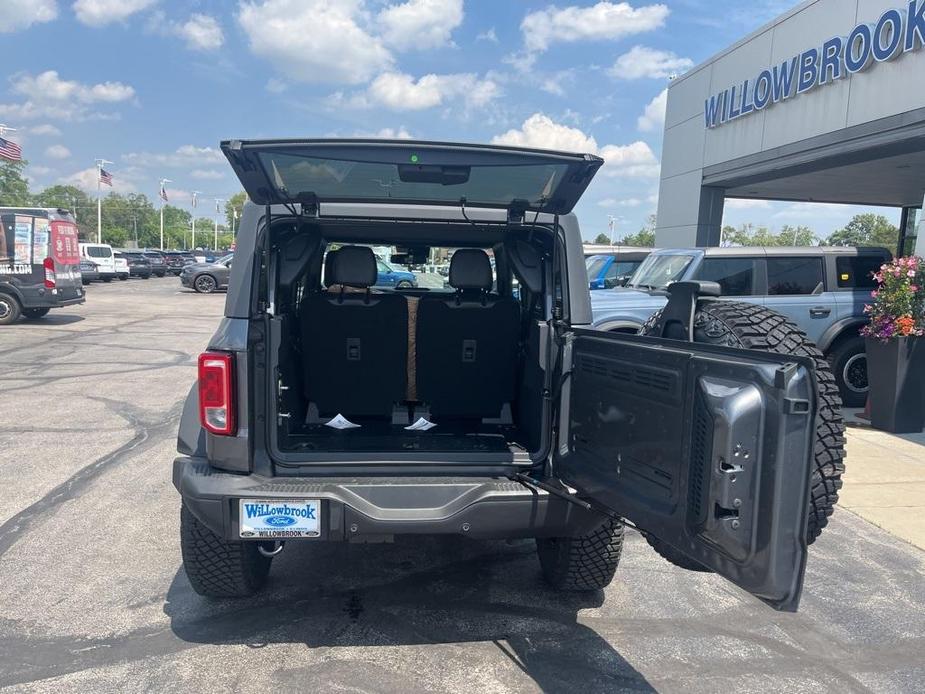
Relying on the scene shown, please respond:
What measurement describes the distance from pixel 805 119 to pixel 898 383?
20.8 feet

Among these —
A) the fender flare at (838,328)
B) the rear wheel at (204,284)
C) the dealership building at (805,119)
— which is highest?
the dealership building at (805,119)

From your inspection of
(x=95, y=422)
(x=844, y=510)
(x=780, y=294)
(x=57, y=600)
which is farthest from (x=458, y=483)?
(x=780, y=294)

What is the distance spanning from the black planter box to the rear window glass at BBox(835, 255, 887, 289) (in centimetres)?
137

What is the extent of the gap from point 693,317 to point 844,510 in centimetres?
332

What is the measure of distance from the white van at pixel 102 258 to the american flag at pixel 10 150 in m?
4.66

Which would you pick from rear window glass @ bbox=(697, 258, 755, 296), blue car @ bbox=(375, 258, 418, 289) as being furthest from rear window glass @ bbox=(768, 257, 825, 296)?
blue car @ bbox=(375, 258, 418, 289)

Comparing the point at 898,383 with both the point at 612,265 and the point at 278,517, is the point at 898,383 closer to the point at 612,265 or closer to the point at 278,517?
the point at 278,517

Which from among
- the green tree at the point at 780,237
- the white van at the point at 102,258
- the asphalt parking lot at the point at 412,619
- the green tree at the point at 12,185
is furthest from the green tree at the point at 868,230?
the green tree at the point at 12,185

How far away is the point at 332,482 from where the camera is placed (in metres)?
3.02

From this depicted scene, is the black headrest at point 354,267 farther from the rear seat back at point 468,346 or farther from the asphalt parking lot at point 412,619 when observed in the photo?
the asphalt parking lot at point 412,619

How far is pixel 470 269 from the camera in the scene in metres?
4.11

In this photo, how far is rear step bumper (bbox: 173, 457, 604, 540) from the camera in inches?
113

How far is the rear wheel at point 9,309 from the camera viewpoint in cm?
1477

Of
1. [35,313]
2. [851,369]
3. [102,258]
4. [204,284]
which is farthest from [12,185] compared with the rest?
[851,369]
